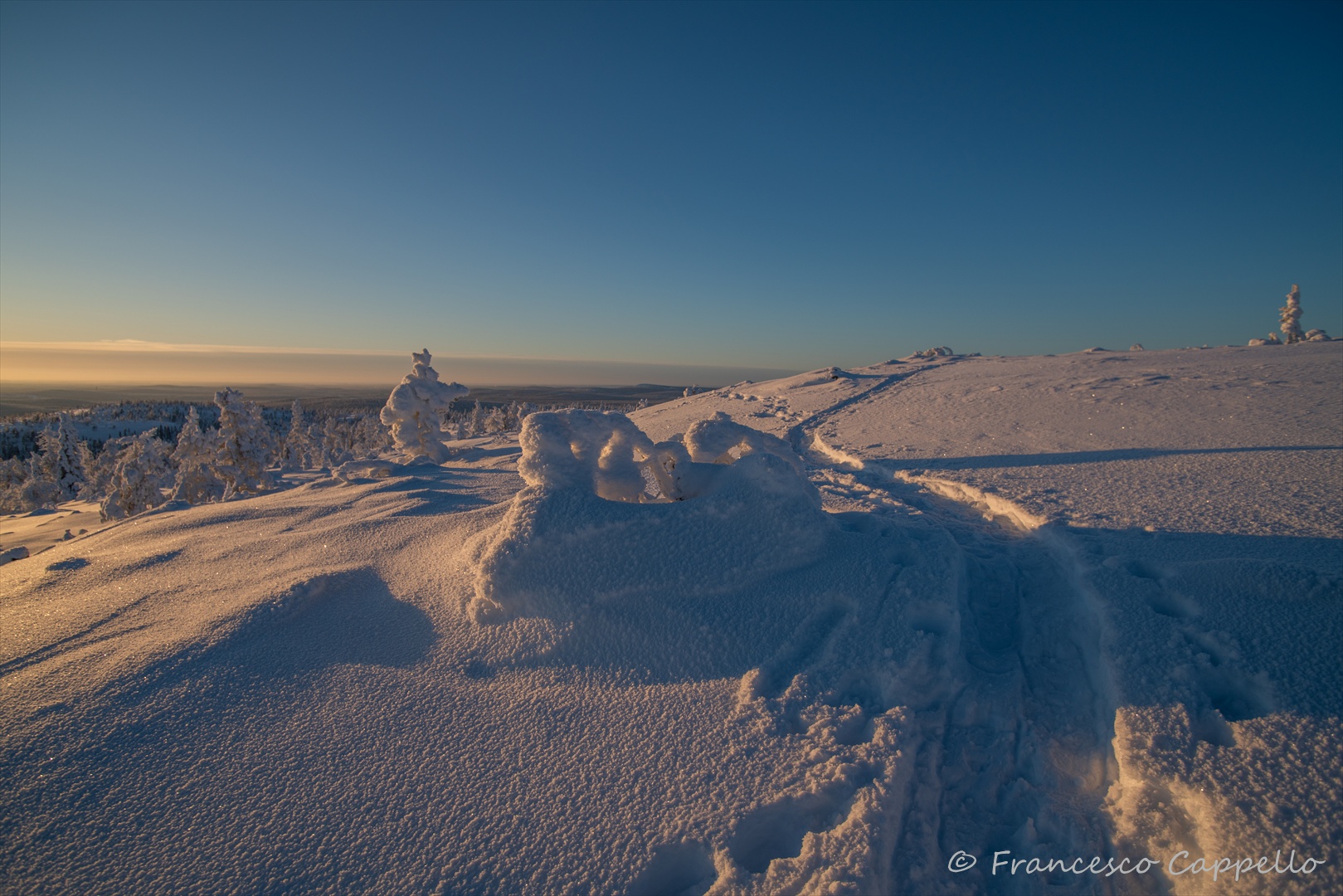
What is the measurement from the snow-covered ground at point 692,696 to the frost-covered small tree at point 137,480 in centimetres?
2446

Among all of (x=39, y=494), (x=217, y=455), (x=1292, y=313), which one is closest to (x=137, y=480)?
(x=217, y=455)

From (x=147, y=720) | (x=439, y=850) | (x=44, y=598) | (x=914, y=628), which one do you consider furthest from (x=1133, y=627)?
(x=44, y=598)

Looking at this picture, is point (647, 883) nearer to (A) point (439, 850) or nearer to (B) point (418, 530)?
(A) point (439, 850)

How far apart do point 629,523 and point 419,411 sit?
16842 millimetres

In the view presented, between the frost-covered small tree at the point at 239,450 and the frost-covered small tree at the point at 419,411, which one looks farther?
the frost-covered small tree at the point at 239,450

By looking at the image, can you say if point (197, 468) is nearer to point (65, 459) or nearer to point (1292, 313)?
point (65, 459)

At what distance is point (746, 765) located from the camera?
287 cm

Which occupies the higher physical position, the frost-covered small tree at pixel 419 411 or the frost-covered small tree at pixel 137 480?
the frost-covered small tree at pixel 419 411

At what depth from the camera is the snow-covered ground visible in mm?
2479

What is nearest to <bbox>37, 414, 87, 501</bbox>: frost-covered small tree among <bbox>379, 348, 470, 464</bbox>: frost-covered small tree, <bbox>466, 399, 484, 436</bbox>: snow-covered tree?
<bbox>466, 399, 484, 436</bbox>: snow-covered tree

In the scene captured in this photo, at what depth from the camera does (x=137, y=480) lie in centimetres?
2395

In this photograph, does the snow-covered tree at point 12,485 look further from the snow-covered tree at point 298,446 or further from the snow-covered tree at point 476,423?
the snow-covered tree at point 476,423

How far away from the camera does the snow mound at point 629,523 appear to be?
13.6 ft

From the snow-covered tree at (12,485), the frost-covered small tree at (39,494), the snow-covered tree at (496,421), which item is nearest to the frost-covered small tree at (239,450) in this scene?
the frost-covered small tree at (39,494)
